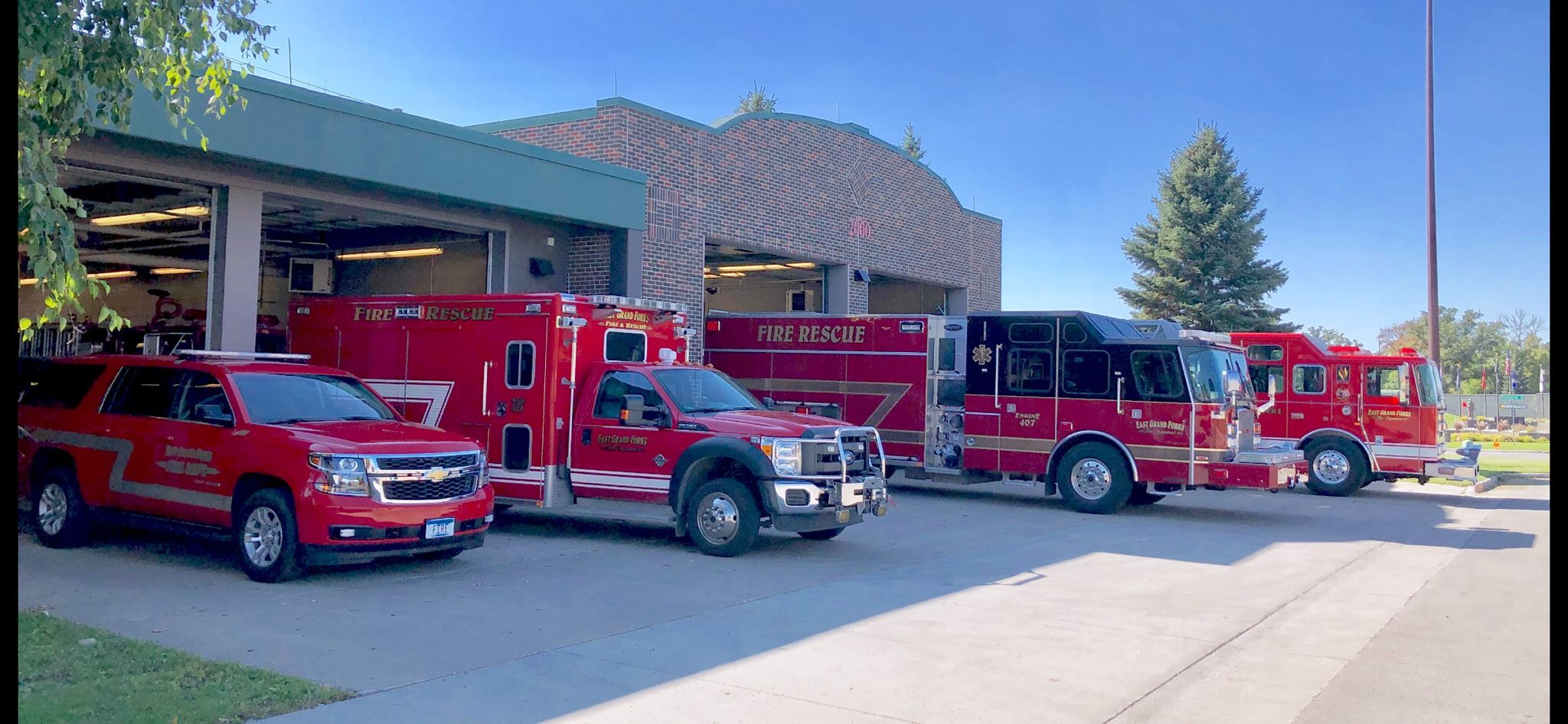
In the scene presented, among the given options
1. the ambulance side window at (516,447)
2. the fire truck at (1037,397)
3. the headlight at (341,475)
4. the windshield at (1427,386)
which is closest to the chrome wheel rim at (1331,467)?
the windshield at (1427,386)

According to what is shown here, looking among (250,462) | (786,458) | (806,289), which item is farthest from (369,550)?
(806,289)

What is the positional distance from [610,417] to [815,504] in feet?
8.44

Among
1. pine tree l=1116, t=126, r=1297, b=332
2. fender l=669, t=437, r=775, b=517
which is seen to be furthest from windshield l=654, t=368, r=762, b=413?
pine tree l=1116, t=126, r=1297, b=332

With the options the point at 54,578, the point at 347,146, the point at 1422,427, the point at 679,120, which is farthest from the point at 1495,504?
the point at 54,578

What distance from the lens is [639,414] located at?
12.4 m

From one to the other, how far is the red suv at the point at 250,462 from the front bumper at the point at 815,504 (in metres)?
2.79

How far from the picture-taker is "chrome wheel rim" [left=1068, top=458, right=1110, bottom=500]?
1639cm

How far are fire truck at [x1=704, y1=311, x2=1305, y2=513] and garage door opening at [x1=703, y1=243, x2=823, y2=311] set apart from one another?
5.42 meters

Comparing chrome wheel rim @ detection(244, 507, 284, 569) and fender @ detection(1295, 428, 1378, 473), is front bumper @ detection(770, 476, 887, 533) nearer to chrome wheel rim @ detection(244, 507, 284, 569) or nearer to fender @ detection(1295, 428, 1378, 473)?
chrome wheel rim @ detection(244, 507, 284, 569)

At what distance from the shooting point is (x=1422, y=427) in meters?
19.7

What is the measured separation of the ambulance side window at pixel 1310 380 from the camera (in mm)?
20391

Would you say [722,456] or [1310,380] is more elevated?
[1310,380]

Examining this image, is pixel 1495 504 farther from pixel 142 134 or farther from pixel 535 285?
pixel 142 134

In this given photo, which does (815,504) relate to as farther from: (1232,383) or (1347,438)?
(1347,438)
